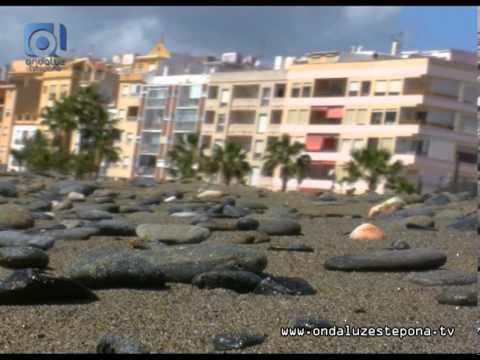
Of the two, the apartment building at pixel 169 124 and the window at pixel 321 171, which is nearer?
the window at pixel 321 171

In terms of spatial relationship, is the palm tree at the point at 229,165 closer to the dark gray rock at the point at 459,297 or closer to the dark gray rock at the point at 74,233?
the dark gray rock at the point at 74,233

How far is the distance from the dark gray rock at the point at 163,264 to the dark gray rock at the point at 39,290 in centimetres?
48

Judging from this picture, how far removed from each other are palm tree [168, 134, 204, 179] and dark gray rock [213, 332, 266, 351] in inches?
2242

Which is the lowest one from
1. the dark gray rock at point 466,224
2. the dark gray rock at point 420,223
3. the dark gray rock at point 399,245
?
the dark gray rock at point 399,245

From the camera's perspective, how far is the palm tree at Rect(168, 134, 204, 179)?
65.0m

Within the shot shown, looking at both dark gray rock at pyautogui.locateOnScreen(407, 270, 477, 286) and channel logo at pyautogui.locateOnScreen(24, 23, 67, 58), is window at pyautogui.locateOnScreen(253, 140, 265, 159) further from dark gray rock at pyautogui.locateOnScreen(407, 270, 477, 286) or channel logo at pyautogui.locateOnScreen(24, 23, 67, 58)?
channel logo at pyautogui.locateOnScreen(24, 23, 67, 58)

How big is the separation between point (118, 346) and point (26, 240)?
5.25 metres

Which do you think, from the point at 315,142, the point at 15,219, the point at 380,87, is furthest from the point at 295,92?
the point at 15,219

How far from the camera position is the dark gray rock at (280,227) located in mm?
12141

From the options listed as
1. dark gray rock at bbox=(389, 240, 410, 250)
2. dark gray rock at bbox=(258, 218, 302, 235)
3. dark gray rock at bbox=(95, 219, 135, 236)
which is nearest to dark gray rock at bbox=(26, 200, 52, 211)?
dark gray rock at bbox=(95, 219, 135, 236)

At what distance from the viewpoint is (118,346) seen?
583 centimetres

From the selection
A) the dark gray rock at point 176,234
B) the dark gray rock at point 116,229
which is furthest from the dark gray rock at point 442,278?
the dark gray rock at point 116,229

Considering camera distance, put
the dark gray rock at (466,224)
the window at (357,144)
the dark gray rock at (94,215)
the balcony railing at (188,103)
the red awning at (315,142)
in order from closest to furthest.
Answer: the dark gray rock at (466,224) < the dark gray rock at (94,215) < the window at (357,144) < the red awning at (315,142) < the balcony railing at (188,103)

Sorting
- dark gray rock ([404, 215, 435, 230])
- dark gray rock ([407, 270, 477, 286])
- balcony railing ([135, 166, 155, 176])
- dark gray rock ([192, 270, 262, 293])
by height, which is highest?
dark gray rock ([404, 215, 435, 230])
